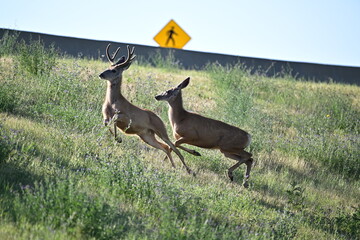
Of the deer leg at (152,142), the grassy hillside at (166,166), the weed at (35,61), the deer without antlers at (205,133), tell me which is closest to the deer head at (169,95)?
the deer without antlers at (205,133)

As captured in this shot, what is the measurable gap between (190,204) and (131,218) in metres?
1.04

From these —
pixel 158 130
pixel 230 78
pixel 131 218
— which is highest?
pixel 230 78

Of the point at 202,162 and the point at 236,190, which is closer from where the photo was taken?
the point at 236,190

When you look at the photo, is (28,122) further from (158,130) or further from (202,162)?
(202,162)

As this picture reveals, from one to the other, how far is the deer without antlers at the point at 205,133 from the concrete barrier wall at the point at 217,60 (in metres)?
8.50

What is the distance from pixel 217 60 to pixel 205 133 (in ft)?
38.2

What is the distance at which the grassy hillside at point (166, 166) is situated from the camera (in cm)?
718

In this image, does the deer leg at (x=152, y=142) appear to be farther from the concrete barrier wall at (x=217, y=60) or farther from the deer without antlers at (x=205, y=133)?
the concrete barrier wall at (x=217, y=60)

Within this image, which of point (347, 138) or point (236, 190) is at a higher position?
point (347, 138)

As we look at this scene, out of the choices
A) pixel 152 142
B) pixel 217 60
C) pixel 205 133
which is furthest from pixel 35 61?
pixel 217 60

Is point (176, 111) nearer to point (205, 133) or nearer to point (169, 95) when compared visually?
point (169, 95)

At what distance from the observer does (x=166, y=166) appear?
1178cm

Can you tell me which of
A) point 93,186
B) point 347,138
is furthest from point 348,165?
point 93,186

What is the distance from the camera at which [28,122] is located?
458 inches
